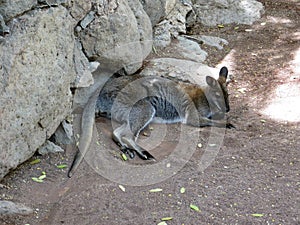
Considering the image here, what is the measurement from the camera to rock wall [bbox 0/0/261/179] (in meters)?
3.81

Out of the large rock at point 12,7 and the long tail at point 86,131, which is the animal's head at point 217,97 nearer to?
the long tail at point 86,131

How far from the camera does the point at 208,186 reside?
4.17 meters

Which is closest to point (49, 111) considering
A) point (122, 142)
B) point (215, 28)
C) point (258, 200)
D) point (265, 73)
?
point (122, 142)

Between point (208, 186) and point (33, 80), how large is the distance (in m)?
1.76

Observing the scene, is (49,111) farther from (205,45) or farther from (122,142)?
(205,45)

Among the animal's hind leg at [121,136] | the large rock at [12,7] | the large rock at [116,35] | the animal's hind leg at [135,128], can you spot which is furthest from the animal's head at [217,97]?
the large rock at [12,7]

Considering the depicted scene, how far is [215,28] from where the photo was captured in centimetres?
816

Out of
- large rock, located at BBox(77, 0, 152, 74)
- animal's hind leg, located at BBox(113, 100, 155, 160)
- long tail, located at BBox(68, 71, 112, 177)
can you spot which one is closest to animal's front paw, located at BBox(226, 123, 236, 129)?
animal's hind leg, located at BBox(113, 100, 155, 160)

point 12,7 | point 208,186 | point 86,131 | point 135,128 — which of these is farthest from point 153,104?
point 12,7

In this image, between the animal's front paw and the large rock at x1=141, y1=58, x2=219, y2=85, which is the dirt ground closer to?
the animal's front paw

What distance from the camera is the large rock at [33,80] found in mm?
3809

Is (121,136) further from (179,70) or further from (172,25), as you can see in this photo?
(172,25)

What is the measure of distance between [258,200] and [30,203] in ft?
6.10

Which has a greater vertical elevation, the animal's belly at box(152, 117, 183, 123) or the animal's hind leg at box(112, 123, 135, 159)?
the animal's hind leg at box(112, 123, 135, 159)
